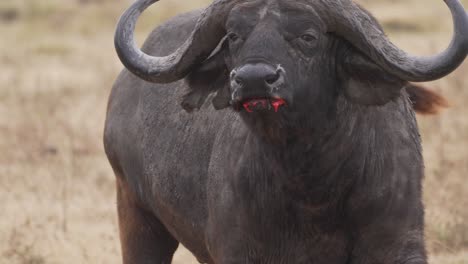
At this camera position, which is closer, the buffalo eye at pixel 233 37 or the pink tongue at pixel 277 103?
the pink tongue at pixel 277 103

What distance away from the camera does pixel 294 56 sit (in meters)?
6.20

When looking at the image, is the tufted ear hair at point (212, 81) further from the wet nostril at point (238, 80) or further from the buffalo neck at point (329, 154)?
the wet nostril at point (238, 80)

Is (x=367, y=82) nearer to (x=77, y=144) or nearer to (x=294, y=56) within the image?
(x=294, y=56)

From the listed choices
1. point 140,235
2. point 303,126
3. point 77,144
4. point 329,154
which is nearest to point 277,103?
point 303,126

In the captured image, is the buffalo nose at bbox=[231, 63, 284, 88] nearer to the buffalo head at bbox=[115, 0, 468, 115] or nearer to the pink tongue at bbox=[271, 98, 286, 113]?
the buffalo head at bbox=[115, 0, 468, 115]

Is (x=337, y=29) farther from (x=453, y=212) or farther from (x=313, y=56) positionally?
(x=453, y=212)

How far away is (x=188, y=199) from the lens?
758 centimetres

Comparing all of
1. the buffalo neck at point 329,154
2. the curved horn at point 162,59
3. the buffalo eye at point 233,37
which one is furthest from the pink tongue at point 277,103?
the curved horn at point 162,59

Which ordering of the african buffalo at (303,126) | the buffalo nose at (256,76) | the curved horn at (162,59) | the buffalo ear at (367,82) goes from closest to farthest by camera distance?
1. the buffalo nose at (256,76)
2. the african buffalo at (303,126)
3. the buffalo ear at (367,82)
4. the curved horn at (162,59)

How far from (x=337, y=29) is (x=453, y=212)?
14.6 feet

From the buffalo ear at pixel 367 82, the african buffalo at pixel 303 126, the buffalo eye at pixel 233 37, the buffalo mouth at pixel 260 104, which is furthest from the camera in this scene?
the buffalo ear at pixel 367 82

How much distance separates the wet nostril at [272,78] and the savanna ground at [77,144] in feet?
8.78

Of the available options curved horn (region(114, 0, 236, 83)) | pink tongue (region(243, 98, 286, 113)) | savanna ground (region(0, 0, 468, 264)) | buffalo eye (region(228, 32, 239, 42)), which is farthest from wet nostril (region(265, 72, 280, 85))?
savanna ground (region(0, 0, 468, 264))

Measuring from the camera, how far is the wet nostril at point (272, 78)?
19.4ft
